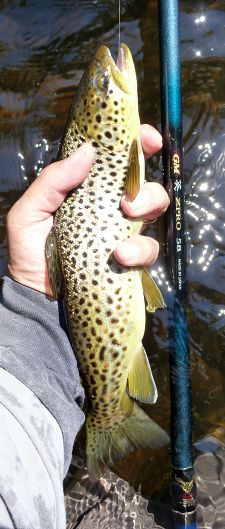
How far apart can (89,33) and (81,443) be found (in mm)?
2337

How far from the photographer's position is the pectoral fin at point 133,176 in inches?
95.1

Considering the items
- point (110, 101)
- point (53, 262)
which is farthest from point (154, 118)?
point (53, 262)

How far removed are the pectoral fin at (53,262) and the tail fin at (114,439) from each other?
2.10 ft

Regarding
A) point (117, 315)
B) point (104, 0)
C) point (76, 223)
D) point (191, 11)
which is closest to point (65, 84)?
point (104, 0)

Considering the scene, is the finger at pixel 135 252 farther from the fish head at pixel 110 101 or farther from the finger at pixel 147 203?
the fish head at pixel 110 101

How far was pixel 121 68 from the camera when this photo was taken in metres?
2.48

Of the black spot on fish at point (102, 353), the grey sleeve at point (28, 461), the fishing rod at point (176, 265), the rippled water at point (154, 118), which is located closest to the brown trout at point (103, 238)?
the black spot on fish at point (102, 353)

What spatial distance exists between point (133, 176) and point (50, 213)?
1.47ft

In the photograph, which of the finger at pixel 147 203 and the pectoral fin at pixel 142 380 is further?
the pectoral fin at pixel 142 380

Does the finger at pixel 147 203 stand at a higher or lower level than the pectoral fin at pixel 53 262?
higher

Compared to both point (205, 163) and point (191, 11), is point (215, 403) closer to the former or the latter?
point (205, 163)

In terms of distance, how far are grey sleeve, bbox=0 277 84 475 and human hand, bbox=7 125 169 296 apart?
0.09 metres

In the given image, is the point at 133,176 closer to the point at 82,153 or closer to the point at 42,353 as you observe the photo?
the point at 82,153

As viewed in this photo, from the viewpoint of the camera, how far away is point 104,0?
11.0 feet
